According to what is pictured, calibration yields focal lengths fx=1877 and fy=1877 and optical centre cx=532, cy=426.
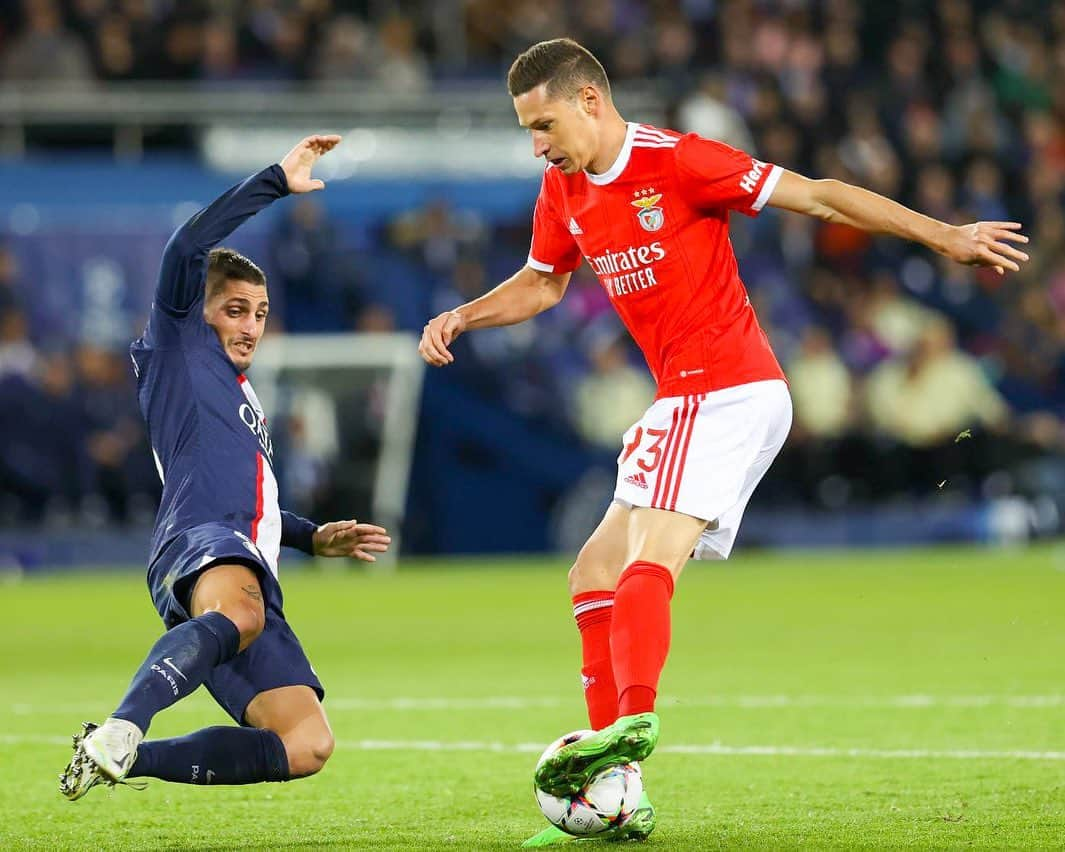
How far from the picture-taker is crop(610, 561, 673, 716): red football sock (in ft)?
17.7

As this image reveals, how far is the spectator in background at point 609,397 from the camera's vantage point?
19203 mm

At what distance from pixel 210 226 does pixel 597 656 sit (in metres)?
1.82

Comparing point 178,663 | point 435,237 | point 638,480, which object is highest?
point 435,237

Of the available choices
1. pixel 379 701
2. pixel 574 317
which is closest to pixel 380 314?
pixel 574 317

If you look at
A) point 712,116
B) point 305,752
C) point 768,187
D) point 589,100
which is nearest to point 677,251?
point 768,187

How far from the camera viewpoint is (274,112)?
20781mm

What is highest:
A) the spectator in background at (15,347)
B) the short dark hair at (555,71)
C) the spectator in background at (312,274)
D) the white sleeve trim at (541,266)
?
the spectator in background at (312,274)

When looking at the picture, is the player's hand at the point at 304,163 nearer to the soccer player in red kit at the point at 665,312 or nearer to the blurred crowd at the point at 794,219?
the soccer player in red kit at the point at 665,312

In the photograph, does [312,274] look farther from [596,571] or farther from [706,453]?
[706,453]

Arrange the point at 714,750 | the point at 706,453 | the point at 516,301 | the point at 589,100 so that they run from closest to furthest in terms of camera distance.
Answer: the point at 706,453
the point at 589,100
the point at 516,301
the point at 714,750

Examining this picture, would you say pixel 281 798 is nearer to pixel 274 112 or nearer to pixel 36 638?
pixel 36 638

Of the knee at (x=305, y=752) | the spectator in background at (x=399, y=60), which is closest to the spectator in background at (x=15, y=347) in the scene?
the spectator in background at (x=399, y=60)

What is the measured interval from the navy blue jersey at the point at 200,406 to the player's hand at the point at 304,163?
0.11 feet

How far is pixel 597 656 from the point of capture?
599cm
